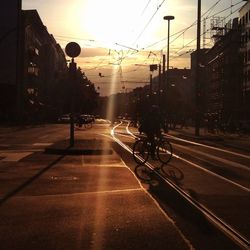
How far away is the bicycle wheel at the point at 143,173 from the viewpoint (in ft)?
48.8

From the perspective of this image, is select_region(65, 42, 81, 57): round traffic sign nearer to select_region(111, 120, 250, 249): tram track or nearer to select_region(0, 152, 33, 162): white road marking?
select_region(0, 152, 33, 162): white road marking

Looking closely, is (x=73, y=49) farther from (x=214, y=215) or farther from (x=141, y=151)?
(x=214, y=215)

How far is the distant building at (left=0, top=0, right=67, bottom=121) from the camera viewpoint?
82812 mm

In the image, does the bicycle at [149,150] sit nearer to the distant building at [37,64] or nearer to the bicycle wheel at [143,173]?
the bicycle wheel at [143,173]

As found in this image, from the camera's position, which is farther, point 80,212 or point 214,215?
point 80,212

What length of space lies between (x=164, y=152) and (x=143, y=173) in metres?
3.60

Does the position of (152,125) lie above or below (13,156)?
above

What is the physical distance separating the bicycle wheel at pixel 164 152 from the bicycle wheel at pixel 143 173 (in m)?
1.21

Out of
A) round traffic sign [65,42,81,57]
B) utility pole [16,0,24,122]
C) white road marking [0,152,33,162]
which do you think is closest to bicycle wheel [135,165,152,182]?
white road marking [0,152,33,162]

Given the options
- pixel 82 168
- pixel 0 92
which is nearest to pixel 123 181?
pixel 82 168

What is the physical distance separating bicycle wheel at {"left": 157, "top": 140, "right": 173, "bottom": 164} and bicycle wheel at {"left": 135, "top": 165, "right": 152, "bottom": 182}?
1.21 m

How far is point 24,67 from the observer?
93312 millimetres

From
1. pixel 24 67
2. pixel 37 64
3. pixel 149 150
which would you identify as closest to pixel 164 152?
pixel 149 150

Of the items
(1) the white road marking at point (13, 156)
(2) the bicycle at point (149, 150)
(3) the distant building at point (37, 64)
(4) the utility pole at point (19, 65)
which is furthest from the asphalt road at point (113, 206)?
(3) the distant building at point (37, 64)
